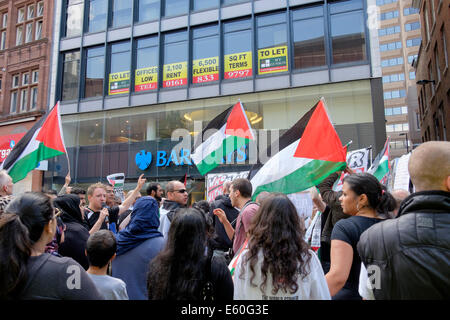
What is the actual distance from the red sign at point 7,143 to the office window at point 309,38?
17415mm

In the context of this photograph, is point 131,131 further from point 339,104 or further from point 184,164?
point 339,104

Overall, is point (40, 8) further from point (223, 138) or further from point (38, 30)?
point (223, 138)

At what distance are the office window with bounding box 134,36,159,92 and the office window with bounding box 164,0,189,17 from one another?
165 cm

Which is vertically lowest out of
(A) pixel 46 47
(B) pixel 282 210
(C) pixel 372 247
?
(C) pixel 372 247

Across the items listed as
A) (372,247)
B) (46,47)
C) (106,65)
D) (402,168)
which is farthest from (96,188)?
(46,47)

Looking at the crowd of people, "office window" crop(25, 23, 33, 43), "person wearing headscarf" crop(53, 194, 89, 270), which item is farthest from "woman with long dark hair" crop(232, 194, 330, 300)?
"office window" crop(25, 23, 33, 43)

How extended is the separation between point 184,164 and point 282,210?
1571 cm

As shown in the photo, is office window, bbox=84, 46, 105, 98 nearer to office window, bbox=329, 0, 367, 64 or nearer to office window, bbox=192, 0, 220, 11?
office window, bbox=192, 0, 220, 11

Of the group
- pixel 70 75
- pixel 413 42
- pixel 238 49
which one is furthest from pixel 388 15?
pixel 70 75

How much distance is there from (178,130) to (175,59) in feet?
12.8

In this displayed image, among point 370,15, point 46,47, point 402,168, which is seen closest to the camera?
point 402,168

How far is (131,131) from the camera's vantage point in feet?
64.5

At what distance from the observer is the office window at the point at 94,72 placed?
2052 cm

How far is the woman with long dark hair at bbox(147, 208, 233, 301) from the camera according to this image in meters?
2.27
